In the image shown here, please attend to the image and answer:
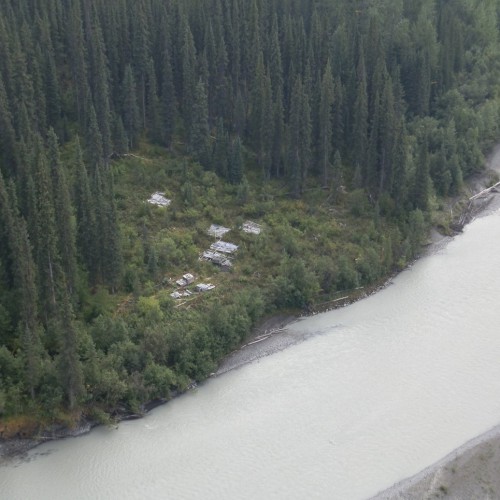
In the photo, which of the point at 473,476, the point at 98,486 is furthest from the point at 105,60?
the point at 473,476

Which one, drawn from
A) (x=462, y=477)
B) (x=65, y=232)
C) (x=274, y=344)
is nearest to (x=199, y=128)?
(x=65, y=232)

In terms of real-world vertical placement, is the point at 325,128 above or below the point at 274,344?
above

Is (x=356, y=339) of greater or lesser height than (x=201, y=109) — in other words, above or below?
below

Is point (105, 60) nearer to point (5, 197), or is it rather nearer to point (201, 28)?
point (201, 28)

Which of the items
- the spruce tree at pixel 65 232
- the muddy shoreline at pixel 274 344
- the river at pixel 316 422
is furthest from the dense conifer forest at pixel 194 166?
the river at pixel 316 422

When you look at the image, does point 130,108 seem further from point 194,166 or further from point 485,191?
point 485,191
